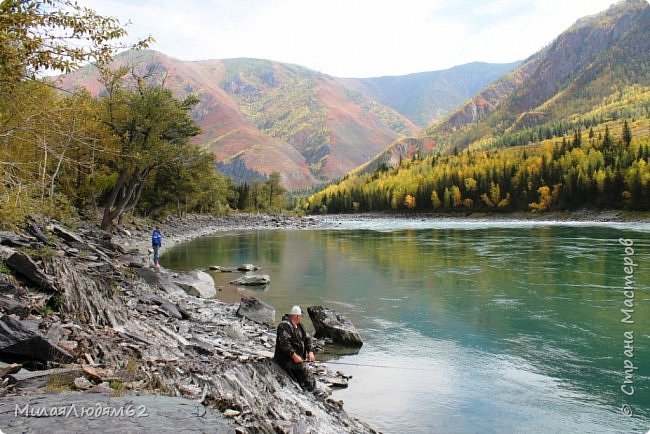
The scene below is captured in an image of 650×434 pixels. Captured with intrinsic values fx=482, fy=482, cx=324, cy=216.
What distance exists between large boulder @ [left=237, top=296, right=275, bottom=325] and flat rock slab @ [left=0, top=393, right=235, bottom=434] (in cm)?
1242

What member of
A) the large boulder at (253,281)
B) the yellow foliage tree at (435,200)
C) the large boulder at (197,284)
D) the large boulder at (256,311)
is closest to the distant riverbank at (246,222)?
the yellow foliage tree at (435,200)

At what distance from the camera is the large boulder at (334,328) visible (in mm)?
18453

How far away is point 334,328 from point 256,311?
4.21 metres

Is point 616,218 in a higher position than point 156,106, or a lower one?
lower

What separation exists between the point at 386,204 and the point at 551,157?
60200 millimetres

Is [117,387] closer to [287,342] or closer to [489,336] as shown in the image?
[287,342]

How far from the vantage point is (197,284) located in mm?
26969

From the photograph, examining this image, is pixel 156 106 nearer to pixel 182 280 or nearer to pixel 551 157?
pixel 182 280

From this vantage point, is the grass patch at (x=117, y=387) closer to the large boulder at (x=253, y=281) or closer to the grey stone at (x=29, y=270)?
the grey stone at (x=29, y=270)

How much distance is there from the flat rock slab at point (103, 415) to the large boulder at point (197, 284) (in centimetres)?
1793

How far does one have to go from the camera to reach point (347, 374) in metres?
15.5

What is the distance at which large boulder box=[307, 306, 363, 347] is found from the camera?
18.5 metres

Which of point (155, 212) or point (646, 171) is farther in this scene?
point (646, 171)

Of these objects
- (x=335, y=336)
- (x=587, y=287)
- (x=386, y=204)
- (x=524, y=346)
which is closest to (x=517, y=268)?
(x=587, y=287)
